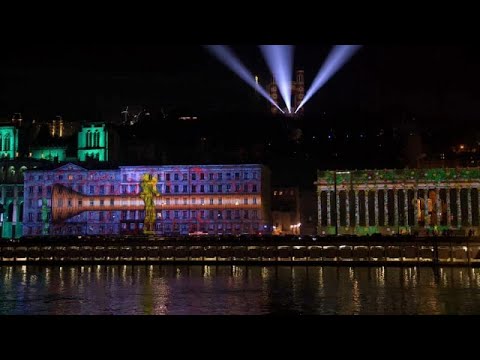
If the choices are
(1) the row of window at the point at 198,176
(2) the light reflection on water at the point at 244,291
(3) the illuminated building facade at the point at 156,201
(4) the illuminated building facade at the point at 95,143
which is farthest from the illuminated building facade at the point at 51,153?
(2) the light reflection on water at the point at 244,291

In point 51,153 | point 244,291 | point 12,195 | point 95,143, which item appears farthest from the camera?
point 51,153

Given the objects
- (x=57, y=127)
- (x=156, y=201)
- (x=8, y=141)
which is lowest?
(x=156, y=201)

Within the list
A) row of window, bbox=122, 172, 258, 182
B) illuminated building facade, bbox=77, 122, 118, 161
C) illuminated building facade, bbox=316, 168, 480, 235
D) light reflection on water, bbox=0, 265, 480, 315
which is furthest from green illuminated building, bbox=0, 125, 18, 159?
light reflection on water, bbox=0, 265, 480, 315

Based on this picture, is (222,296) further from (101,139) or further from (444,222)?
(101,139)

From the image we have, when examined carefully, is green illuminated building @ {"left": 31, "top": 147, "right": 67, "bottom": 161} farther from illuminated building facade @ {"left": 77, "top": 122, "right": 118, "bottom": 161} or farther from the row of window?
the row of window

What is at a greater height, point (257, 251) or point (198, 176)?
point (198, 176)

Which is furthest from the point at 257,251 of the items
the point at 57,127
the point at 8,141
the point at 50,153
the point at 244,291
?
the point at 57,127

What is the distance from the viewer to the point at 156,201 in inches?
3191

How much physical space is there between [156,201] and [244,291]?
49924mm

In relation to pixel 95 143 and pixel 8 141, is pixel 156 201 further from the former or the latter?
pixel 8 141

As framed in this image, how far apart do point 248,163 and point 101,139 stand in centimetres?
2302

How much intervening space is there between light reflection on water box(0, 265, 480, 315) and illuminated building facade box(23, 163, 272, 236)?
31.3 m

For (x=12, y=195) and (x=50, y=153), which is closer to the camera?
(x=12, y=195)

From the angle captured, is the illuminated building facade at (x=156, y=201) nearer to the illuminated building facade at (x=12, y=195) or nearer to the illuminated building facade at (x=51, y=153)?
the illuminated building facade at (x=12, y=195)
